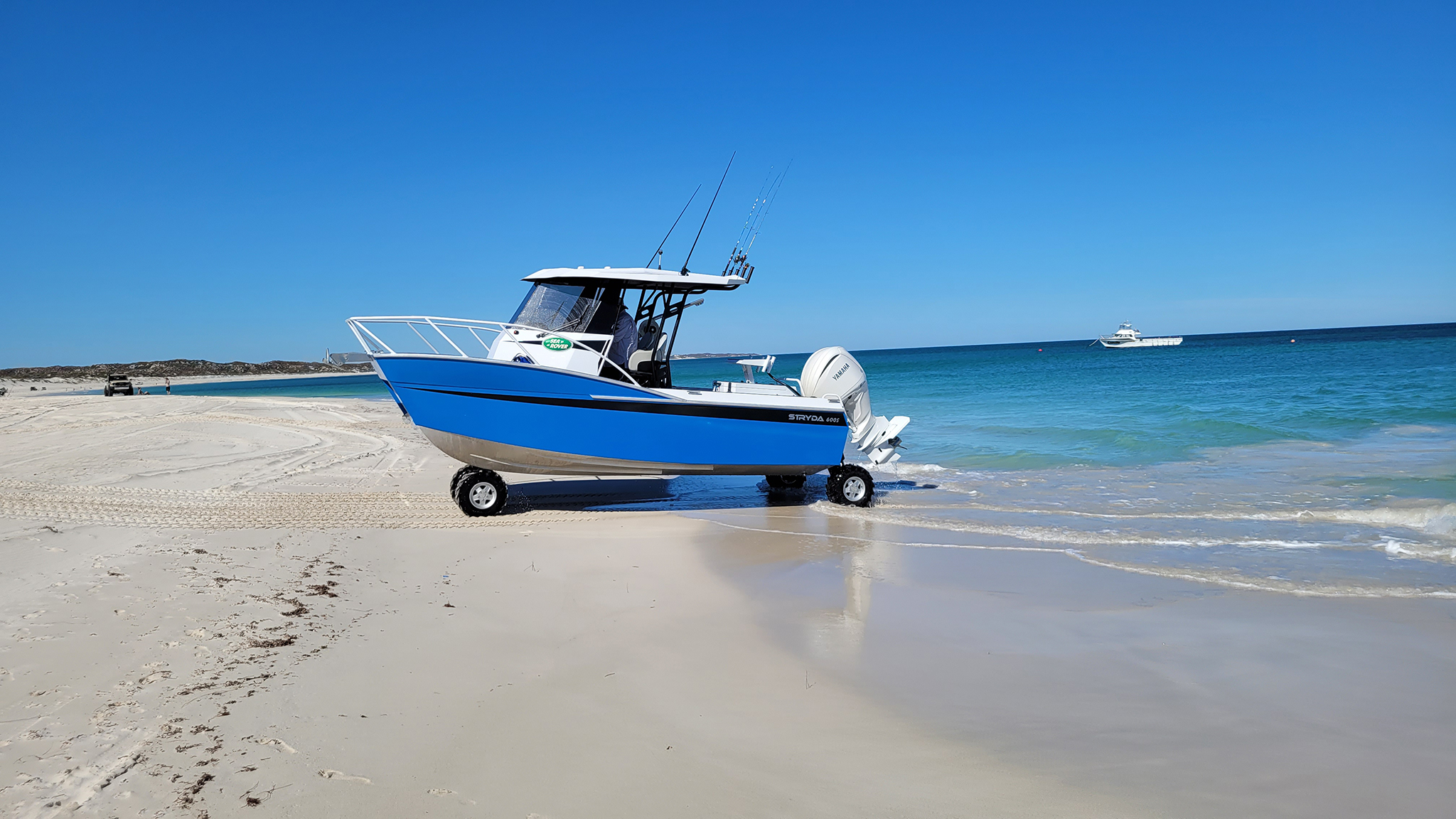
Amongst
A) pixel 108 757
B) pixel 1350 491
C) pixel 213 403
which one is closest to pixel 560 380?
pixel 108 757

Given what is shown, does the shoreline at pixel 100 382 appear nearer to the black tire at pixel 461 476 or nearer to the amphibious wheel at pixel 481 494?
the black tire at pixel 461 476

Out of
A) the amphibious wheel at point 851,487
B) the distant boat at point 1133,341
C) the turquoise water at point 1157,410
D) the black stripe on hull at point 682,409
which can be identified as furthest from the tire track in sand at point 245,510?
the distant boat at point 1133,341

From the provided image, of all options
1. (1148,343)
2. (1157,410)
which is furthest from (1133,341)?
(1157,410)

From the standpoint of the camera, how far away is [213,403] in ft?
86.5

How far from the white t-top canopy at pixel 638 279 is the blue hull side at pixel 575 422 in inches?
43.7

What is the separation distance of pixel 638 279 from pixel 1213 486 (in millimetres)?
7995

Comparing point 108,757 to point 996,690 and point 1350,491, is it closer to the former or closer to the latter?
point 996,690

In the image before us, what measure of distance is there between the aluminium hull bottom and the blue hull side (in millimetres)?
11

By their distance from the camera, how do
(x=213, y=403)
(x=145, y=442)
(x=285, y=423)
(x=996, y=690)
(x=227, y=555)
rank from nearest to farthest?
(x=996, y=690) → (x=227, y=555) → (x=145, y=442) → (x=285, y=423) → (x=213, y=403)

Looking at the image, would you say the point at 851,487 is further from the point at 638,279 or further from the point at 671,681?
the point at 671,681

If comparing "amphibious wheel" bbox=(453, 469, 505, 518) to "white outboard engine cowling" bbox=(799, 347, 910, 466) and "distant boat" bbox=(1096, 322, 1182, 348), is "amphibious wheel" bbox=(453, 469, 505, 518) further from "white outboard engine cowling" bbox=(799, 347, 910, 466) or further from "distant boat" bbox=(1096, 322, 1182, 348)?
"distant boat" bbox=(1096, 322, 1182, 348)

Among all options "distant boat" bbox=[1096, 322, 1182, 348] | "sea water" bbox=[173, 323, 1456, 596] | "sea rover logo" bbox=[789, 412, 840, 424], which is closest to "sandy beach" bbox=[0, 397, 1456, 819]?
"sea water" bbox=[173, 323, 1456, 596]

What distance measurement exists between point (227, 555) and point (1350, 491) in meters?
12.0

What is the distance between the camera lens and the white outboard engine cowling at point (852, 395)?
973 centimetres
